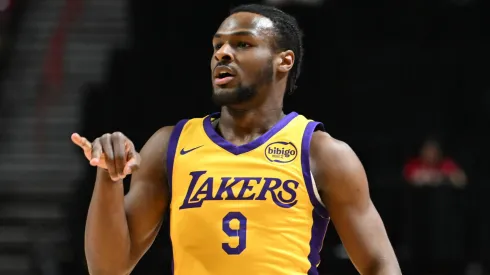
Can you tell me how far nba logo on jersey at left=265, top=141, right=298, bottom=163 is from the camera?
407 centimetres

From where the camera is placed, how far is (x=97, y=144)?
3580 millimetres

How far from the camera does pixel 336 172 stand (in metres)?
4.05

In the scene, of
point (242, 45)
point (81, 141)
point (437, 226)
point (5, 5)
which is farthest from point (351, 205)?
point (5, 5)

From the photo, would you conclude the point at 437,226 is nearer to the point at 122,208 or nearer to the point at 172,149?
the point at 172,149

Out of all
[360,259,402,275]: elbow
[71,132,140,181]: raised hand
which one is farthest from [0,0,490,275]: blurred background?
[71,132,140,181]: raised hand

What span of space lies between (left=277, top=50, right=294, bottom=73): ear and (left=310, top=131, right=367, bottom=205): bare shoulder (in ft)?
1.42

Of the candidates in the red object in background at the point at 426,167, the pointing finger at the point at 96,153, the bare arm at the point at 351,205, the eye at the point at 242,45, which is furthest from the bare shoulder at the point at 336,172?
the red object in background at the point at 426,167

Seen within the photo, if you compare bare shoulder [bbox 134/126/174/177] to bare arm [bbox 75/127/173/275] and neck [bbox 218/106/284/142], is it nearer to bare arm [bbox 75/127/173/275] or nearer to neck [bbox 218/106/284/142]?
bare arm [bbox 75/127/173/275]

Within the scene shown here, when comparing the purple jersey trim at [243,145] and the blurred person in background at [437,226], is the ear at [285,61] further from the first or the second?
the blurred person in background at [437,226]

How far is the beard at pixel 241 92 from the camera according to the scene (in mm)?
4117

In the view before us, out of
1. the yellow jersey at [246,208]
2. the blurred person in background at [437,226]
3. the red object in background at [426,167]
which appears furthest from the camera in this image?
the red object in background at [426,167]

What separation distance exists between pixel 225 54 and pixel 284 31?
0.40 meters

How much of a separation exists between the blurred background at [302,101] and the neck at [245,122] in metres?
5.01

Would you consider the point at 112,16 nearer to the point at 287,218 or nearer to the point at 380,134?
the point at 380,134
